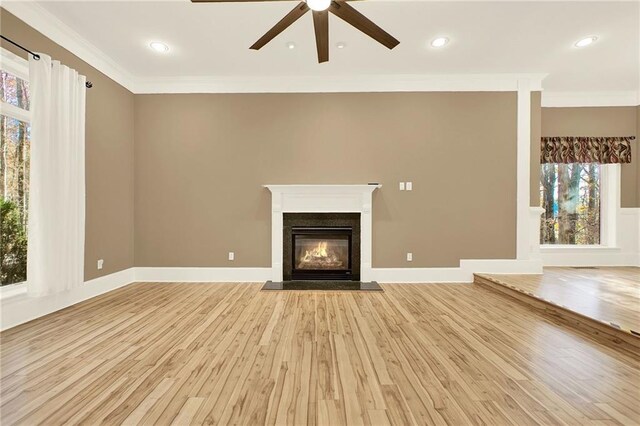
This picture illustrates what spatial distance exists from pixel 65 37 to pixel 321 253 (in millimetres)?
3937

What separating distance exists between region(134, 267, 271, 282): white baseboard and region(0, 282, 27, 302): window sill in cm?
149

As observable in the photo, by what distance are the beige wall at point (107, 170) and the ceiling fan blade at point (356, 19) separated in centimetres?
303

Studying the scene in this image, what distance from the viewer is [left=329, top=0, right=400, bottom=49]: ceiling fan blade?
199cm

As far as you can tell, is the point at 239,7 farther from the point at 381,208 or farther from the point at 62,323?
the point at 62,323

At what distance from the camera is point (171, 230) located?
4.28 metres

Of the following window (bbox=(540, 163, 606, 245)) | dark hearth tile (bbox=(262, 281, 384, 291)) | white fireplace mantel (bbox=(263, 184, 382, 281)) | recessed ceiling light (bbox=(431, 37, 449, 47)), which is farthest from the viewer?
window (bbox=(540, 163, 606, 245))

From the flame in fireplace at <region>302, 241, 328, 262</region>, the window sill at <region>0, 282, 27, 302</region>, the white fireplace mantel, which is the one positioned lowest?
the window sill at <region>0, 282, 27, 302</region>

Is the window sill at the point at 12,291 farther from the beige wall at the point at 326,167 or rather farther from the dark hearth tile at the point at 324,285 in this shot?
the dark hearth tile at the point at 324,285

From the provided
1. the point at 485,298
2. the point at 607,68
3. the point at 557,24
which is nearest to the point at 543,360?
the point at 485,298

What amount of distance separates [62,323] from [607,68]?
23.7 feet

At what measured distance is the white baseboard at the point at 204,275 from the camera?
4250 mm

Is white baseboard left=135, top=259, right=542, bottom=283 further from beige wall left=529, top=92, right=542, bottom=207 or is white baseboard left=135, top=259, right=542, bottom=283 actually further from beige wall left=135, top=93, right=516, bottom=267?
beige wall left=529, top=92, right=542, bottom=207

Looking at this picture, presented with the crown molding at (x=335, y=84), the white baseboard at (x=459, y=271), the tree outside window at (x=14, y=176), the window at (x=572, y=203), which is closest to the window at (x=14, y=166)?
the tree outside window at (x=14, y=176)

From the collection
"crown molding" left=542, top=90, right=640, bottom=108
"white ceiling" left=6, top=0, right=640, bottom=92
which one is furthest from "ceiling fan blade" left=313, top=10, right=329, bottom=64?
"crown molding" left=542, top=90, right=640, bottom=108
